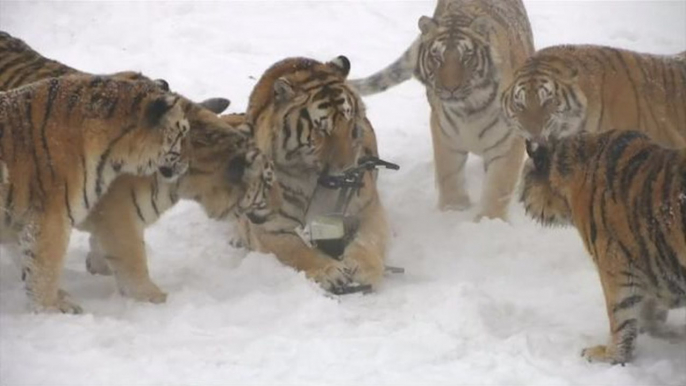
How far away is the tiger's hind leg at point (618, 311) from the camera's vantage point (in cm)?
407

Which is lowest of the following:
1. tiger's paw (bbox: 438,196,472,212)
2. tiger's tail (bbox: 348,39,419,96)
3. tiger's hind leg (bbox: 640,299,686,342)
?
tiger's paw (bbox: 438,196,472,212)

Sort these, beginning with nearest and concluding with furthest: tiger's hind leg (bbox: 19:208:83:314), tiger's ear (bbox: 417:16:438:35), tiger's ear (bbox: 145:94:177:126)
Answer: tiger's hind leg (bbox: 19:208:83:314)
tiger's ear (bbox: 145:94:177:126)
tiger's ear (bbox: 417:16:438:35)

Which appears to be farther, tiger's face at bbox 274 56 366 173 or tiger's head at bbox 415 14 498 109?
tiger's head at bbox 415 14 498 109

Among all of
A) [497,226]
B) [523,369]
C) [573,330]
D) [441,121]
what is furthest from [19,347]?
[441,121]

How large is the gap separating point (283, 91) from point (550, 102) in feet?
4.27

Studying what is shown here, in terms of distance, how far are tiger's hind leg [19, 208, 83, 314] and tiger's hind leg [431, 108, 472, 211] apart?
8.56 feet

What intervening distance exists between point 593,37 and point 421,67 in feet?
11.7

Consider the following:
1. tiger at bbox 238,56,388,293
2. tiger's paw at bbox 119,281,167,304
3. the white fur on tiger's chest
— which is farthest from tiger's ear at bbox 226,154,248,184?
the white fur on tiger's chest

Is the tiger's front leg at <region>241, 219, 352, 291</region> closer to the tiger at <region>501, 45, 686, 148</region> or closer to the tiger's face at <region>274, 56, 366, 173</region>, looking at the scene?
the tiger's face at <region>274, 56, 366, 173</region>

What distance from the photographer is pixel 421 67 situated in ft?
21.5

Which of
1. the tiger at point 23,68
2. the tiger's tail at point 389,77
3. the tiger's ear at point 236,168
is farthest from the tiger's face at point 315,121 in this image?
the tiger's tail at point 389,77

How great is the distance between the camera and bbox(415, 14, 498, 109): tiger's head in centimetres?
624

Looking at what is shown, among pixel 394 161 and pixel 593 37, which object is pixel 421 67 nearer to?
pixel 394 161

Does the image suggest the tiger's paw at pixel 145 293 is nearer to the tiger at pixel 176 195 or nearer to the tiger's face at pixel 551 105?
the tiger at pixel 176 195
